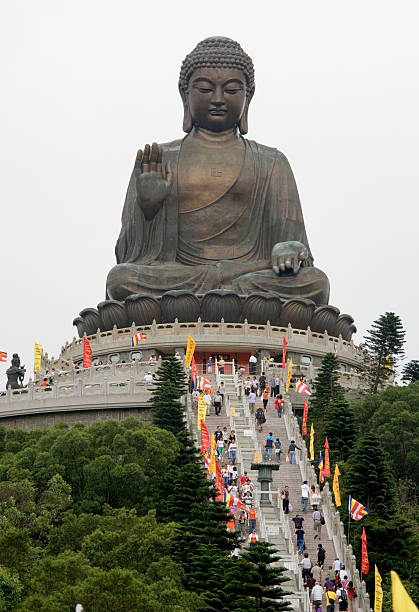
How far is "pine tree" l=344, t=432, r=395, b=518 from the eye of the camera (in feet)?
78.6

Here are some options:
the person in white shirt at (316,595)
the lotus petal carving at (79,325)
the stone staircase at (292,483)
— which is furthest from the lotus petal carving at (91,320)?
the person in white shirt at (316,595)

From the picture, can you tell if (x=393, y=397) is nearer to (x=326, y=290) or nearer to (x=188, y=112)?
(x=326, y=290)

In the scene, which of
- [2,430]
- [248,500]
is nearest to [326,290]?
[2,430]

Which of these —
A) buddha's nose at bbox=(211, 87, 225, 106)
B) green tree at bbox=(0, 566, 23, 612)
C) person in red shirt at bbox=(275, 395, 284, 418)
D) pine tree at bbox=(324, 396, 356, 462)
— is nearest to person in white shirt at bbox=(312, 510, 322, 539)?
pine tree at bbox=(324, 396, 356, 462)

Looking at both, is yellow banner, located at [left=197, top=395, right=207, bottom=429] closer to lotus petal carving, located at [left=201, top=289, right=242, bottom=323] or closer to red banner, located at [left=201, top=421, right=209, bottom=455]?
red banner, located at [left=201, top=421, right=209, bottom=455]

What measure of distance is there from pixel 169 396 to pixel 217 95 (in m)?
14.7

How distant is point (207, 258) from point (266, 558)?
898 inches

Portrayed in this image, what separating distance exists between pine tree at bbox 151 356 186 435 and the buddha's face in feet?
41.3

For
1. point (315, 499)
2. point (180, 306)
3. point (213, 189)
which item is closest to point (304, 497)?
point (315, 499)

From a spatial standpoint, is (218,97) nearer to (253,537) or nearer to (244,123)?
(244,123)

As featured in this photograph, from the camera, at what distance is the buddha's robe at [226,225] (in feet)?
131

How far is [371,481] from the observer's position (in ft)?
78.8

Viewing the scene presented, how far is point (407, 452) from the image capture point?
2752 centimetres

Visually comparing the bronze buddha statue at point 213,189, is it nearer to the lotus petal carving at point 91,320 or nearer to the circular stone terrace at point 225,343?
the lotus petal carving at point 91,320
